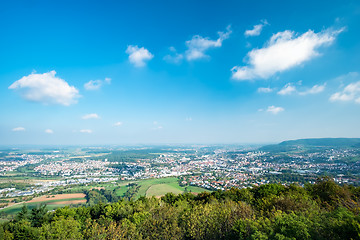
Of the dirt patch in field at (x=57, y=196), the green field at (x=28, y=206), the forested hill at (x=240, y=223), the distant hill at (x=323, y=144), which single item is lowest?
the dirt patch in field at (x=57, y=196)

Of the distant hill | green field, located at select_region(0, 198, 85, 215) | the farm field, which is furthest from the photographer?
the distant hill

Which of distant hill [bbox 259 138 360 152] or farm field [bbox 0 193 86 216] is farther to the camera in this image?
distant hill [bbox 259 138 360 152]

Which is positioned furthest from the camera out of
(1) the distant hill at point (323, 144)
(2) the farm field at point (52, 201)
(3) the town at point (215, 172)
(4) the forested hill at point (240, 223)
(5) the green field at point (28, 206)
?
(1) the distant hill at point (323, 144)

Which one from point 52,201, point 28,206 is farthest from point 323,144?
point 28,206

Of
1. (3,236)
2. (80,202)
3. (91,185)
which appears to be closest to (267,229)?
(3,236)

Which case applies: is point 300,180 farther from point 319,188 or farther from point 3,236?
point 3,236

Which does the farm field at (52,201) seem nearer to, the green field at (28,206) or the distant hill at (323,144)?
the green field at (28,206)

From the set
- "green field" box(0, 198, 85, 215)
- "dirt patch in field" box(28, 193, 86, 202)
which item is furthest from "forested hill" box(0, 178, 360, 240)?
"dirt patch in field" box(28, 193, 86, 202)

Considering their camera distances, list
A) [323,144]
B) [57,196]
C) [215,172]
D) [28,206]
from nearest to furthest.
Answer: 1. [28,206]
2. [57,196]
3. [215,172]
4. [323,144]

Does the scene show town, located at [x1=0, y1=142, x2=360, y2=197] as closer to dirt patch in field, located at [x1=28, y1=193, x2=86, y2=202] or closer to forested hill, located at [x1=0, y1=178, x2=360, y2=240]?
dirt patch in field, located at [x1=28, y1=193, x2=86, y2=202]

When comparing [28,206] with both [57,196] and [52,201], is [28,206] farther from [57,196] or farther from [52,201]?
[57,196]

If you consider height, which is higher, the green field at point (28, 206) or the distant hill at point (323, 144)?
the distant hill at point (323, 144)

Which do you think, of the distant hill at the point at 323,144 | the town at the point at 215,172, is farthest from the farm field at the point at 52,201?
the distant hill at the point at 323,144
